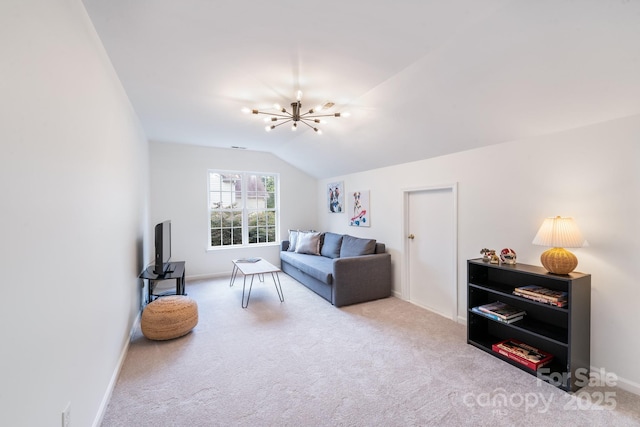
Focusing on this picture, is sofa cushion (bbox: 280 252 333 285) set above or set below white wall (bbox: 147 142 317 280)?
below

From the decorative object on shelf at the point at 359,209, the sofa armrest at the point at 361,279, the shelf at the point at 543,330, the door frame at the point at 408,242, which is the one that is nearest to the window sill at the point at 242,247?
the decorative object on shelf at the point at 359,209

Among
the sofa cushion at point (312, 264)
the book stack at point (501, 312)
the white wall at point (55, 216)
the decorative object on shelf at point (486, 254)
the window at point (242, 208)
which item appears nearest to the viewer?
the white wall at point (55, 216)

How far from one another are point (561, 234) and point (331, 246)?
342cm

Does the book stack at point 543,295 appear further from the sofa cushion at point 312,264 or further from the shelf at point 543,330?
the sofa cushion at point 312,264

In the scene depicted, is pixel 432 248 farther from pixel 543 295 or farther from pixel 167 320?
pixel 167 320

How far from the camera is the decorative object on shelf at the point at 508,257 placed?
265 cm

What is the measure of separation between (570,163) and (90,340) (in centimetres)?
378

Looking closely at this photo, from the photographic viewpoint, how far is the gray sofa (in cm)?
395

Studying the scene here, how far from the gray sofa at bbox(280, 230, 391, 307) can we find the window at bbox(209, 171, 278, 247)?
1.29 m

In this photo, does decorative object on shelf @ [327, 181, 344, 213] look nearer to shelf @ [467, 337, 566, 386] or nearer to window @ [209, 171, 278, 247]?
window @ [209, 171, 278, 247]

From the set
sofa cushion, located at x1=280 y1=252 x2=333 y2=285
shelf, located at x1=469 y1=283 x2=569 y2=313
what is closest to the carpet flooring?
shelf, located at x1=469 y1=283 x2=569 y2=313

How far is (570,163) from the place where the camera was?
7.95 feet

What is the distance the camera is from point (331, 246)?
520 cm

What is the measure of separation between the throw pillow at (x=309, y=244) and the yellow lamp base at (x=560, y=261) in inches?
144
